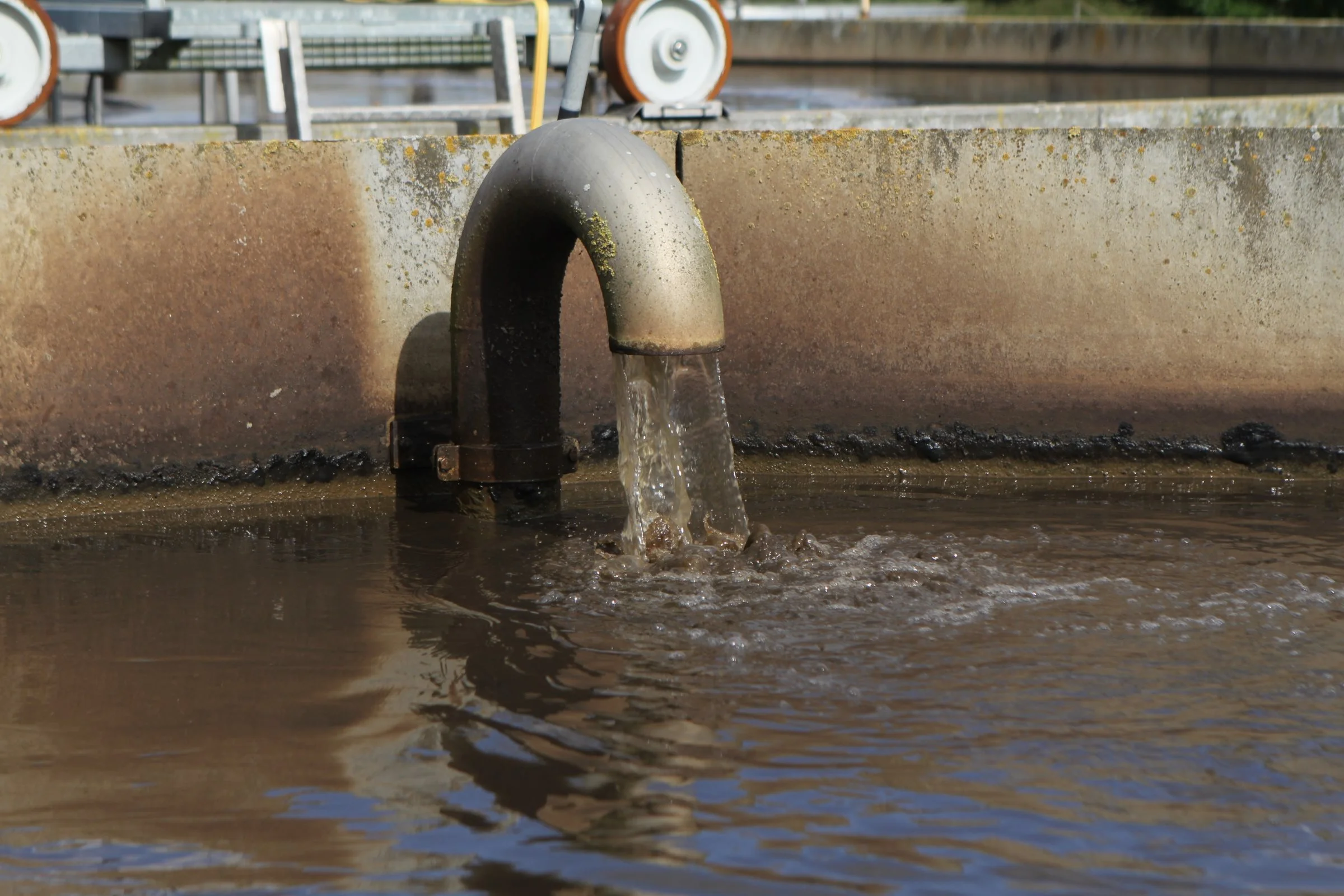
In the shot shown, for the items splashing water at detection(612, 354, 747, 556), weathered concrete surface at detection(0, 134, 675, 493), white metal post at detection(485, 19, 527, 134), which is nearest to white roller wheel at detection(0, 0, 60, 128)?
white metal post at detection(485, 19, 527, 134)

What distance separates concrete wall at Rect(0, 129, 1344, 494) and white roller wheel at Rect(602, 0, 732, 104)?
2095 millimetres

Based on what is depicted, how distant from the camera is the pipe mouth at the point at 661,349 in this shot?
3.84 metres

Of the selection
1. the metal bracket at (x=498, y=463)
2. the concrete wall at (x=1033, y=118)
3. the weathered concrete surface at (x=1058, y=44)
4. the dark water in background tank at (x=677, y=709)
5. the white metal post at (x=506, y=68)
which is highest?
the weathered concrete surface at (x=1058, y=44)

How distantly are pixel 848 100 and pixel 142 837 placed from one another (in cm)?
1183

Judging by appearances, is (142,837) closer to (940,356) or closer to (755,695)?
(755,695)

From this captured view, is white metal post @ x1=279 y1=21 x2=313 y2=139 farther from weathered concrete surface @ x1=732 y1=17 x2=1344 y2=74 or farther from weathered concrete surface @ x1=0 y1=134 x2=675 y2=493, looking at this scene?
weathered concrete surface @ x1=732 y1=17 x2=1344 y2=74

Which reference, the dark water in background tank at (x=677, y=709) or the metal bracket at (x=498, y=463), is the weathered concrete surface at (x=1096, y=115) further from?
the dark water in background tank at (x=677, y=709)

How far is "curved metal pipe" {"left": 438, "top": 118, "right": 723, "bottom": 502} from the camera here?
3873 mm

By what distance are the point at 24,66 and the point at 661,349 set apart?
12.0 feet

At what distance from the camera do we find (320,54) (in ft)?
22.8

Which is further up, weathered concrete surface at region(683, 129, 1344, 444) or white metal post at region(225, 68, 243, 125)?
white metal post at region(225, 68, 243, 125)

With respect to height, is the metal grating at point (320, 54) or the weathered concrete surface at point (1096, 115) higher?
the metal grating at point (320, 54)

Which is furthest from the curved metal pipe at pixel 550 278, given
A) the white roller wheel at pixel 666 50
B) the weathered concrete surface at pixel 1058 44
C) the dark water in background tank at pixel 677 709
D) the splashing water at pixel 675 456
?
the weathered concrete surface at pixel 1058 44

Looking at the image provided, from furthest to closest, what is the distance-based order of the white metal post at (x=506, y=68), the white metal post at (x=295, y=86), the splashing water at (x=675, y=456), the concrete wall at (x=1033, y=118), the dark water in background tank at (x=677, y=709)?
1. the concrete wall at (x=1033, y=118)
2. the white metal post at (x=506, y=68)
3. the white metal post at (x=295, y=86)
4. the splashing water at (x=675, y=456)
5. the dark water in background tank at (x=677, y=709)
